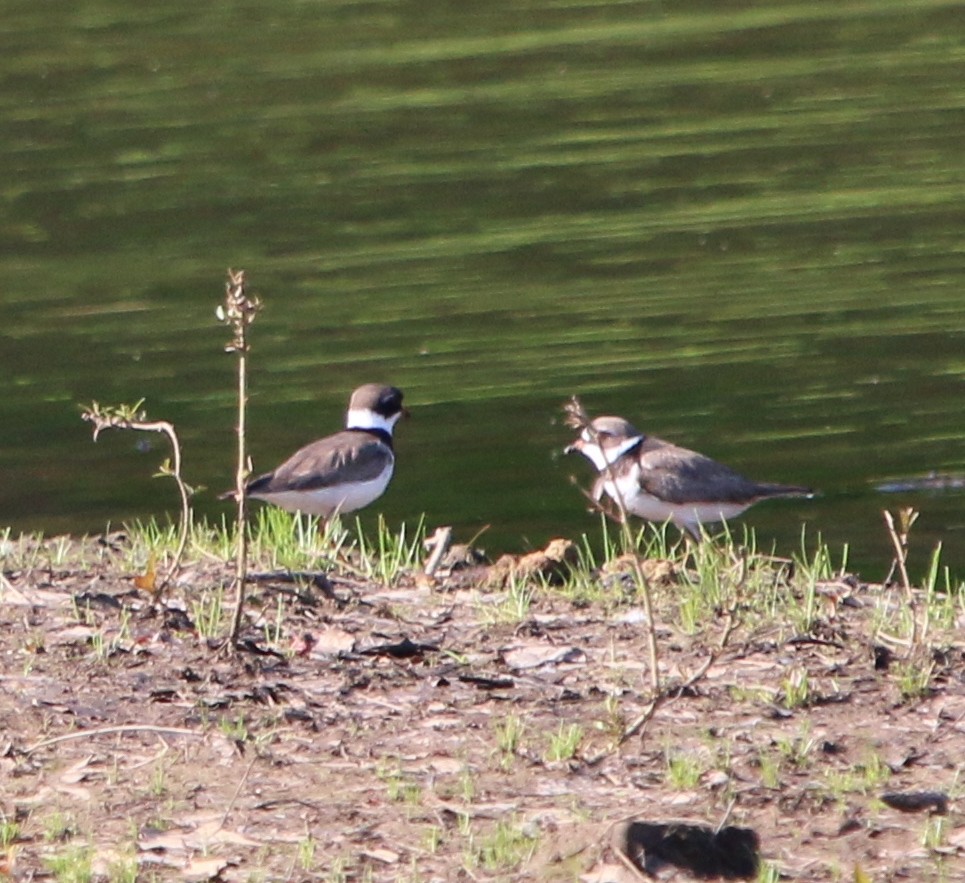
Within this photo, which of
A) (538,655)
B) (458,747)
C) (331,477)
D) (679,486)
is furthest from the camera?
Result: (331,477)

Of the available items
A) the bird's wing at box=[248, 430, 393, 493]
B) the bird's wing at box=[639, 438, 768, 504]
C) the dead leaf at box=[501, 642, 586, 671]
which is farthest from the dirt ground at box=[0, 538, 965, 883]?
the bird's wing at box=[248, 430, 393, 493]

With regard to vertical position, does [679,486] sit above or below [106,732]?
below

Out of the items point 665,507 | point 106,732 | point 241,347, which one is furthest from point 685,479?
point 106,732

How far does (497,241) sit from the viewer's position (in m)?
16.8

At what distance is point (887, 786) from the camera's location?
17.7 ft

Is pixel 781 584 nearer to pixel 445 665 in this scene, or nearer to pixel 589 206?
pixel 445 665

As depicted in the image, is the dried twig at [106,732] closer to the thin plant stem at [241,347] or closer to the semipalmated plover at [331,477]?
the thin plant stem at [241,347]

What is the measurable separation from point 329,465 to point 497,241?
23.1 feet

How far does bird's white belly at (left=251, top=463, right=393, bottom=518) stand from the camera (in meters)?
9.83

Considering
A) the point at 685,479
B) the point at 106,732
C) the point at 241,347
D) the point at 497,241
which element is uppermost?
the point at 241,347

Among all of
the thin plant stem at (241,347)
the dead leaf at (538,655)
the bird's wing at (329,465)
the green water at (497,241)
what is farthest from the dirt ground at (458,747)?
the green water at (497,241)

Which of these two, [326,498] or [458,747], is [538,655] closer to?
[458,747]

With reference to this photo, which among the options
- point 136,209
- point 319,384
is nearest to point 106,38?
point 136,209

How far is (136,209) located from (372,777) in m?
13.2
